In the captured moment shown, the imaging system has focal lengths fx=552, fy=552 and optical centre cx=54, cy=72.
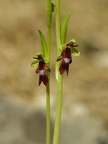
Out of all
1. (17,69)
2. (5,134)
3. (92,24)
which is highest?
(92,24)

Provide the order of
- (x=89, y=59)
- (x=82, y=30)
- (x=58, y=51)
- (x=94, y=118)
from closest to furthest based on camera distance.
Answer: (x=58, y=51) < (x=94, y=118) < (x=89, y=59) < (x=82, y=30)

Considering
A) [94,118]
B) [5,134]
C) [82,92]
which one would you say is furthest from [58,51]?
[82,92]

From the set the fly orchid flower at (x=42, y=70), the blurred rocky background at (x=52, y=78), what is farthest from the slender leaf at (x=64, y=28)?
the blurred rocky background at (x=52, y=78)

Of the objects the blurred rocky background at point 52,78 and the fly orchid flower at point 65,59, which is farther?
the blurred rocky background at point 52,78

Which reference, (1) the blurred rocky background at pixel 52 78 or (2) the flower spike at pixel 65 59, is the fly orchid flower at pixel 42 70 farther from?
(1) the blurred rocky background at pixel 52 78

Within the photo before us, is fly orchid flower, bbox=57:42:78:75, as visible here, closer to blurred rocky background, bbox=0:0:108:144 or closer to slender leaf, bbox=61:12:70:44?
slender leaf, bbox=61:12:70:44

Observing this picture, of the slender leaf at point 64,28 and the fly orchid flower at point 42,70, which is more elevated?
the slender leaf at point 64,28

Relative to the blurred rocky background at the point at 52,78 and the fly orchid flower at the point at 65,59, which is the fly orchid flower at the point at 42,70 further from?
the blurred rocky background at the point at 52,78

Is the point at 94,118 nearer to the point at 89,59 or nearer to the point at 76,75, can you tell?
the point at 76,75

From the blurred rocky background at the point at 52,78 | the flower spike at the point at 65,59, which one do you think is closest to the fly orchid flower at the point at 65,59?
the flower spike at the point at 65,59
